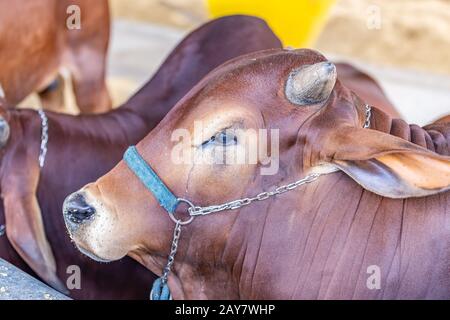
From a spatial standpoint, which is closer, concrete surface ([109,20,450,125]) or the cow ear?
the cow ear

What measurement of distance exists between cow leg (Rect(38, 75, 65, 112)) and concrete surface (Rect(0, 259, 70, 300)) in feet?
7.26

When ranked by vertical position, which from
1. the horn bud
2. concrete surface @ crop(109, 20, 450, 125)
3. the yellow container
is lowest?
concrete surface @ crop(109, 20, 450, 125)

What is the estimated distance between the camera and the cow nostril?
6.64 ft

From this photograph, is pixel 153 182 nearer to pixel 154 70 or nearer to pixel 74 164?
pixel 74 164

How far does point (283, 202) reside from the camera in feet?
6.70

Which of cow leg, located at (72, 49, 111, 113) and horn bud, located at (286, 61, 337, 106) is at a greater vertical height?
horn bud, located at (286, 61, 337, 106)

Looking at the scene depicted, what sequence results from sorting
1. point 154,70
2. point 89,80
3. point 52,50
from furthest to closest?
point 154,70 < point 89,80 < point 52,50

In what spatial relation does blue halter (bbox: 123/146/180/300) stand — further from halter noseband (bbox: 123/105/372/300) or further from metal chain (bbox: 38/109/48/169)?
metal chain (bbox: 38/109/48/169)

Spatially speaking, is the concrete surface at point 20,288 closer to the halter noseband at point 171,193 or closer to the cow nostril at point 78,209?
the cow nostril at point 78,209

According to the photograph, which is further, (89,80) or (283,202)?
(89,80)

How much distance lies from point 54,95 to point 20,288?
236cm

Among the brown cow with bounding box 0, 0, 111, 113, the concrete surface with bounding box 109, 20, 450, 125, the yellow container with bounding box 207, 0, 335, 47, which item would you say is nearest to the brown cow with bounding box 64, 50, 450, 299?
the brown cow with bounding box 0, 0, 111, 113

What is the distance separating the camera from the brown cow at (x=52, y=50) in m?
3.61

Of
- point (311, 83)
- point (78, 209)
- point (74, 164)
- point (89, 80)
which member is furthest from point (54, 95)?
point (311, 83)
